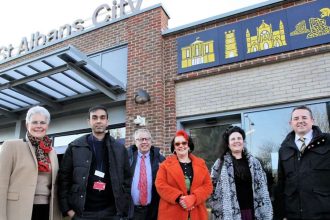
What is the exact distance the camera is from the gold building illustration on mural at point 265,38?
5.74 m

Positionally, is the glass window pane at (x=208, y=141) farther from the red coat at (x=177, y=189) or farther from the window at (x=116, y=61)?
the red coat at (x=177, y=189)

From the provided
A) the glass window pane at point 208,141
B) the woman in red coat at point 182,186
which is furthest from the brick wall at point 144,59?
the woman in red coat at point 182,186

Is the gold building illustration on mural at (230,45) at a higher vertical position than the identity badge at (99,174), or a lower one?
higher

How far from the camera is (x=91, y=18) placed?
27.7 feet

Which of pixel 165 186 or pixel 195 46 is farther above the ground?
pixel 195 46

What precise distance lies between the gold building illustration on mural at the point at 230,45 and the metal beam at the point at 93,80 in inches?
104

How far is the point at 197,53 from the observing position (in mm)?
6508

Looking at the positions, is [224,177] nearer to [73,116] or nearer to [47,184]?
[47,184]

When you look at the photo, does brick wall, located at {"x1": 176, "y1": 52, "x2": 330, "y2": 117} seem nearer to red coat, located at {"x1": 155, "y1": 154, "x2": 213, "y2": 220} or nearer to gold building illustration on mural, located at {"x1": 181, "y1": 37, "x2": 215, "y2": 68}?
gold building illustration on mural, located at {"x1": 181, "y1": 37, "x2": 215, "y2": 68}

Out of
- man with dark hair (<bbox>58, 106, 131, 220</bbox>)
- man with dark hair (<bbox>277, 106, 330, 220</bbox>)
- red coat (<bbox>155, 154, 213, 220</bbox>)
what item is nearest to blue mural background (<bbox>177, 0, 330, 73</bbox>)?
man with dark hair (<bbox>277, 106, 330, 220</bbox>)

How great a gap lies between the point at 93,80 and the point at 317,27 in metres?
4.33

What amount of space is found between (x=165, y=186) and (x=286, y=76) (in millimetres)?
3482

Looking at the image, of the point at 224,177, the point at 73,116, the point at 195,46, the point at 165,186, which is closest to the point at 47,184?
the point at 165,186

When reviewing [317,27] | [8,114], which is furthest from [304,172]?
[8,114]
